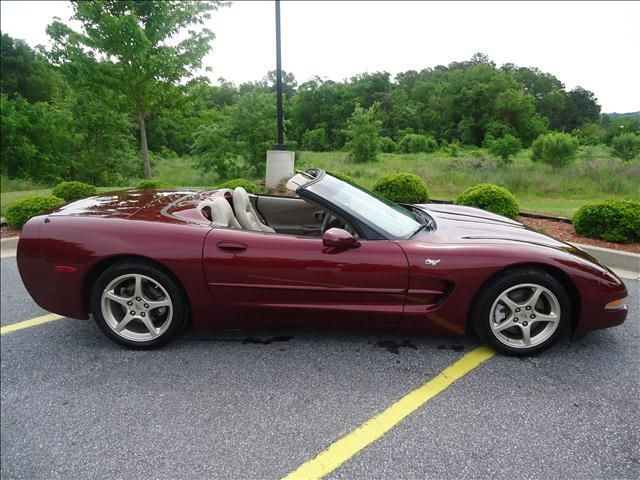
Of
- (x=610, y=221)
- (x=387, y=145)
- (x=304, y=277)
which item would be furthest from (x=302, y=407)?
(x=387, y=145)

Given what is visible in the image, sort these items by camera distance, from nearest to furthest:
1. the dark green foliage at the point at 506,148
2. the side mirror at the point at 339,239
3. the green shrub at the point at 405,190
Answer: the side mirror at the point at 339,239, the green shrub at the point at 405,190, the dark green foliage at the point at 506,148

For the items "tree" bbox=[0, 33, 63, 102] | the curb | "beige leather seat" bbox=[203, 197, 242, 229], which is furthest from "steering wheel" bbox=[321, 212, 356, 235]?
"tree" bbox=[0, 33, 63, 102]

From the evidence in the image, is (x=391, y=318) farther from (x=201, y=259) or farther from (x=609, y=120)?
(x=609, y=120)

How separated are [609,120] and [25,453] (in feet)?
11.1

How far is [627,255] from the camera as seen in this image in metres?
2.78

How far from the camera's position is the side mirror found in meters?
2.17

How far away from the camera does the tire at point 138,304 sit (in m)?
2.38

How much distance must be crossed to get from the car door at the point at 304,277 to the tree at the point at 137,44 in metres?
7.23

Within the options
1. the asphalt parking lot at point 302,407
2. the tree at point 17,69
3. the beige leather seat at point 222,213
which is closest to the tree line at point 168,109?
the asphalt parking lot at point 302,407

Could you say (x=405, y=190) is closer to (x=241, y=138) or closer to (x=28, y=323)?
(x=28, y=323)

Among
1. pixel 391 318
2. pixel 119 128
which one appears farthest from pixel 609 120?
pixel 119 128

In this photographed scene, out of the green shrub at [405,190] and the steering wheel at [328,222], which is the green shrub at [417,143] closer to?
the green shrub at [405,190]

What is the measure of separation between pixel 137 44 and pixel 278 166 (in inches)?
150

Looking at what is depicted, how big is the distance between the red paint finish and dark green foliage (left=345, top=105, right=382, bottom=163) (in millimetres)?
12257
